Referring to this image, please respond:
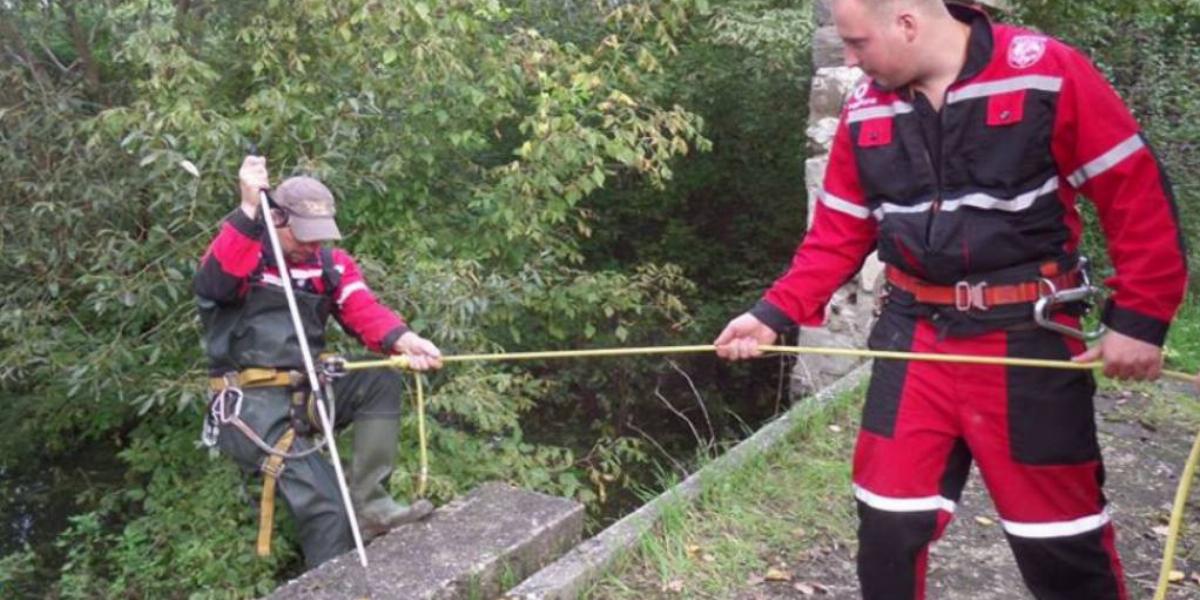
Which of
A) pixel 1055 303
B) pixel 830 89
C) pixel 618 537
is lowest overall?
pixel 618 537

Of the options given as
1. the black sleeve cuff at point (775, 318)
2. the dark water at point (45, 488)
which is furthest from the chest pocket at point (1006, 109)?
the dark water at point (45, 488)

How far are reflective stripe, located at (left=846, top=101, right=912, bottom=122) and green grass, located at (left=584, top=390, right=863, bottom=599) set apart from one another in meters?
1.82

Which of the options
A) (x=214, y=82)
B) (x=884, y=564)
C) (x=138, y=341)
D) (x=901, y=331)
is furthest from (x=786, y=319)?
(x=214, y=82)

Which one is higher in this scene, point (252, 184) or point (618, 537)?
point (252, 184)

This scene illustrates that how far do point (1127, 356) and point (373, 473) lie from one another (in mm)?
3093

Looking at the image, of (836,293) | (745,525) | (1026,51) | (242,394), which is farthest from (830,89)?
(1026,51)

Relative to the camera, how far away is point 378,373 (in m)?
4.99

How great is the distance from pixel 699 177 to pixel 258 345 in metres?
8.86

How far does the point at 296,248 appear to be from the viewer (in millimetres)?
4715

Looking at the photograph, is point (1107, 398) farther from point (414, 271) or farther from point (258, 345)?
point (258, 345)

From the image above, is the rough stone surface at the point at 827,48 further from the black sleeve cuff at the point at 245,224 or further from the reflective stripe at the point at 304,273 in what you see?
the black sleeve cuff at the point at 245,224

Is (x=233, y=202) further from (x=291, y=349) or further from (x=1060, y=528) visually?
(x=1060, y=528)

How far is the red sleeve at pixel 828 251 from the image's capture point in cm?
308

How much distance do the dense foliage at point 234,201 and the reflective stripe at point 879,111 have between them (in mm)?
3191
